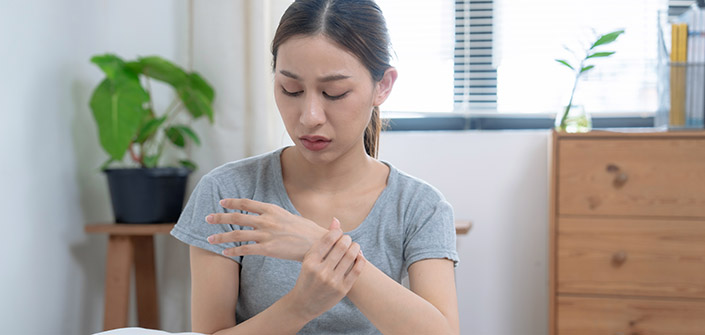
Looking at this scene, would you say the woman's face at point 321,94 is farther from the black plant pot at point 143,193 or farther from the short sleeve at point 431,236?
the black plant pot at point 143,193

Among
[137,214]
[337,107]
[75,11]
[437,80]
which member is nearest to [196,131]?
[137,214]

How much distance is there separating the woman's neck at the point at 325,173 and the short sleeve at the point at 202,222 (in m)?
0.15

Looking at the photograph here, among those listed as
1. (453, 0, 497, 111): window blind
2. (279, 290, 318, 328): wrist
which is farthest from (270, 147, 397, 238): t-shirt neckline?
(453, 0, 497, 111): window blind

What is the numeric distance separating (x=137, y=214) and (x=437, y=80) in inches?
43.0

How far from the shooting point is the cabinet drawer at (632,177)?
182 centimetres

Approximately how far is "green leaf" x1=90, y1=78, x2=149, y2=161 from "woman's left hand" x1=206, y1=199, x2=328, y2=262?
104 centimetres

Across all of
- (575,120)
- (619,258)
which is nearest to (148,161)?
(575,120)

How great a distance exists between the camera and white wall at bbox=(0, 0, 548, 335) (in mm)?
1871

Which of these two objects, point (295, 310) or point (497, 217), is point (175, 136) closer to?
point (497, 217)

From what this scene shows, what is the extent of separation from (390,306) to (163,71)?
4.08 feet

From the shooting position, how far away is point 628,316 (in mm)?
1853

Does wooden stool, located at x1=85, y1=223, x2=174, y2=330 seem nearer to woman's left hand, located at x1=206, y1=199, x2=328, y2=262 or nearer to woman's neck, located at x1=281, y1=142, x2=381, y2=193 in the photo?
woman's neck, located at x1=281, y1=142, x2=381, y2=193

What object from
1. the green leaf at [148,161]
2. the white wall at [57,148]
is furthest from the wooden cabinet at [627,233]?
the white wall at [57,148]

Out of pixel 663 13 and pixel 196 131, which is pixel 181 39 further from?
pixel 663 13
